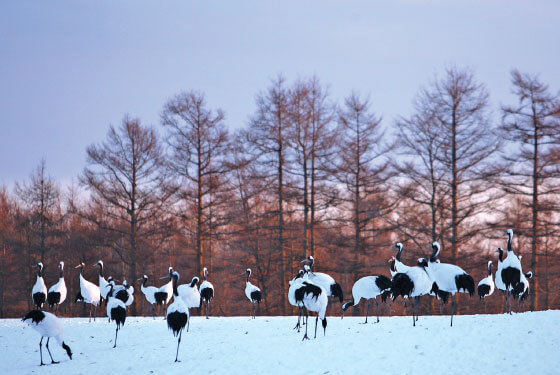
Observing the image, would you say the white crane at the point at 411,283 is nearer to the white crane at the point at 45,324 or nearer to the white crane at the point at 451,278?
the white crane at the point at 451,278

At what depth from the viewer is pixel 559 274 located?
2623cm

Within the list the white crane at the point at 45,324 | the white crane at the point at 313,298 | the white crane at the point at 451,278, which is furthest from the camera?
the white crane at the point at 451,278

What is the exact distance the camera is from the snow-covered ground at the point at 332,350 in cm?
1106

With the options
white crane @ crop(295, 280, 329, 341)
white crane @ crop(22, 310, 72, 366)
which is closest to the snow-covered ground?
white crane @ crop(295, 280, 329, 341)

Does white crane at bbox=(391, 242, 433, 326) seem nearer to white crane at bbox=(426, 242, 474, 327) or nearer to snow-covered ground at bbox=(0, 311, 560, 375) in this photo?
white crane at bbox=(426, 242, 474, 327)

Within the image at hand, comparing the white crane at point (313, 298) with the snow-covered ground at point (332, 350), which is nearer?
the snow-covered ground at point (332, 350)

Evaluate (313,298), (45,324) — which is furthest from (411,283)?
(45,324)

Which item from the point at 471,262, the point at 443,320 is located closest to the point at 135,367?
the point at 443,320

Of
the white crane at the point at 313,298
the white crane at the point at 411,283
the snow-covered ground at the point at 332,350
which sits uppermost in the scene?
the white crane at the point at 411,283

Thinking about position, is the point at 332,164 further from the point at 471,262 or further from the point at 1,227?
the point at 1,227

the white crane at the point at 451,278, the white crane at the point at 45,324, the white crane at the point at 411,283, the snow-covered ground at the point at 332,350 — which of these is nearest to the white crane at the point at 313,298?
the snow-covered ground at the point at 332,350

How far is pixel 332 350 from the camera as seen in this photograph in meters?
12.5

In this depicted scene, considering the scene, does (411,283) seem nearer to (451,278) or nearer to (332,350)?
(451,278)

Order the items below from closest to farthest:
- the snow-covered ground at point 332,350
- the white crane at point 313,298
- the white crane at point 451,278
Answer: the snow-covered ground at point 332,350 → the white crane at point 313,298 → the white crane at point 451,278
